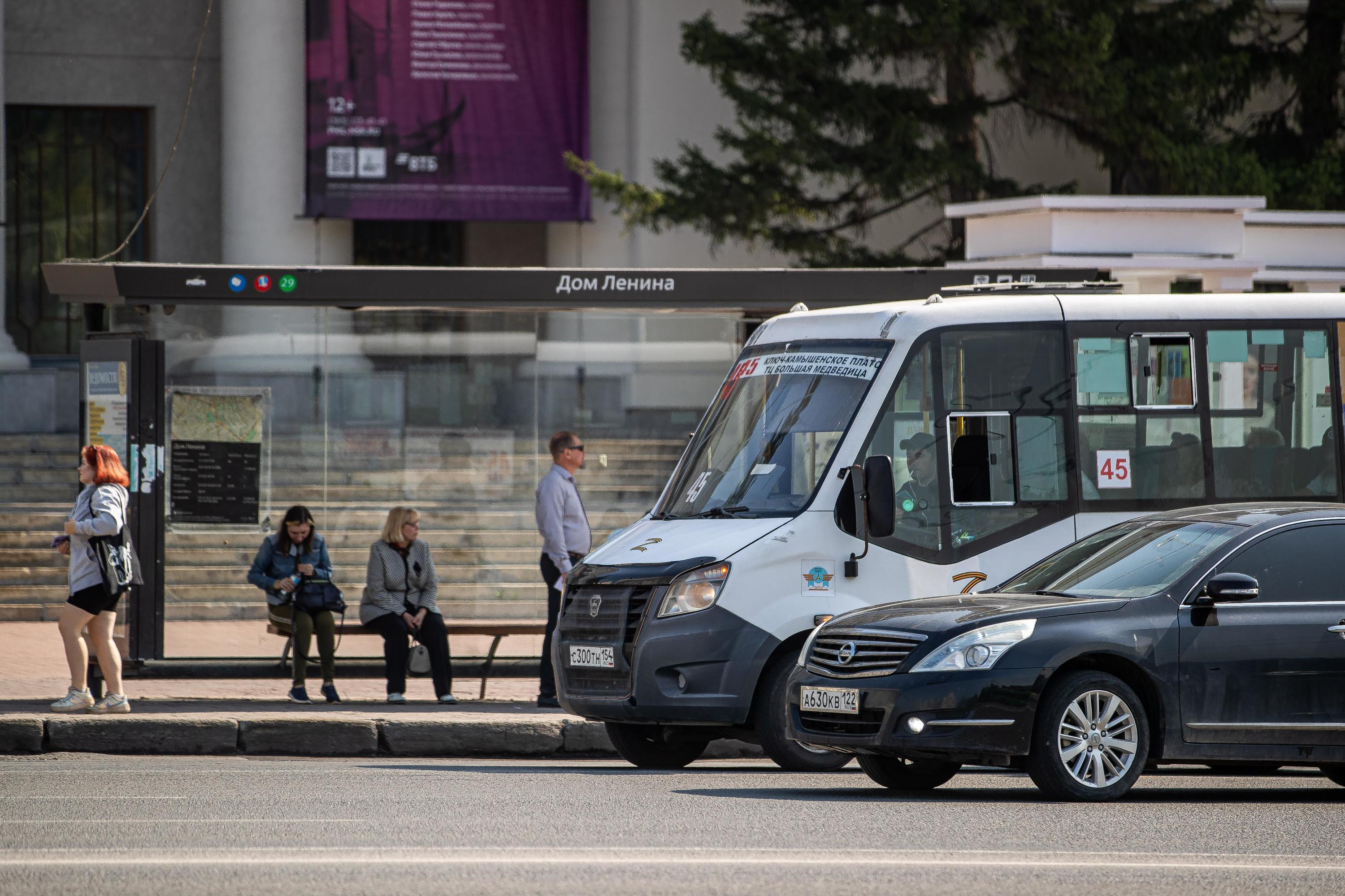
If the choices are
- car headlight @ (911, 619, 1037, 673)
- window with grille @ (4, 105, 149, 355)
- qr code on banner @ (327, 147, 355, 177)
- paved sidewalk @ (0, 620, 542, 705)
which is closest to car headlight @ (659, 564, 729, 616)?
car headlight @ (911, 619, 1037, 673)

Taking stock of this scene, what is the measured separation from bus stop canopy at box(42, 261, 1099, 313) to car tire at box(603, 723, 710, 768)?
390cm

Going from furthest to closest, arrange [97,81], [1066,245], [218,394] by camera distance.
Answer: [97,81] → [1066,245] → [218,394]

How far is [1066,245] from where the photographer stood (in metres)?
16.7

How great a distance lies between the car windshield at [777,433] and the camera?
10.4m

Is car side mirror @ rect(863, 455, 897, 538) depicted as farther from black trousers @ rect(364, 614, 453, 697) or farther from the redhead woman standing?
the redhead woman standing

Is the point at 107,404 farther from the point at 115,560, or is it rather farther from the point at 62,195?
the point at 62,195

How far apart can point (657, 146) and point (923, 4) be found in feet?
24.3

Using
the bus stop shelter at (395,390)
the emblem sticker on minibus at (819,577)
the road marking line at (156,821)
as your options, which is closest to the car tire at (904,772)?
the emblem sticker on minibus at (819,577)

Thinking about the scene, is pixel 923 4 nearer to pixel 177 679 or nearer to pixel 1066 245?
pixel 1066 245

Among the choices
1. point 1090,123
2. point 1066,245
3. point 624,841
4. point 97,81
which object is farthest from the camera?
point 97,81

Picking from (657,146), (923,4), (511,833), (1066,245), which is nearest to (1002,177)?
(923,4)

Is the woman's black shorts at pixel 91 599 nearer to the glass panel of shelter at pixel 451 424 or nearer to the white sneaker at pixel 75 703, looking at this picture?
the white sneaker at pixel 75 703

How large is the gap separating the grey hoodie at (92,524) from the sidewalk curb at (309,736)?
3.07ft

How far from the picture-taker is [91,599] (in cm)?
1213
